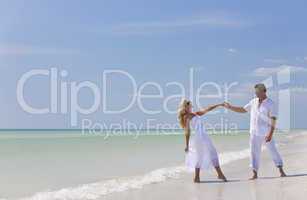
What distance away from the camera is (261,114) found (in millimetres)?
10203

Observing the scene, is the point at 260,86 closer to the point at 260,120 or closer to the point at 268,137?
the point at 260,120

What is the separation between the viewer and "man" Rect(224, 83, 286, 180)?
10094 millimetres

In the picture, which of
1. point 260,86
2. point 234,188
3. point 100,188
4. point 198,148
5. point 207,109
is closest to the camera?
point 234,188

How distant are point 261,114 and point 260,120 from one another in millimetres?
110

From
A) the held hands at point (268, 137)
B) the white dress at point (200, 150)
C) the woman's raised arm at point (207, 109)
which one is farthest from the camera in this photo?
the white dress at point (200, 150)

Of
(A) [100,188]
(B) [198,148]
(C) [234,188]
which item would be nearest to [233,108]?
(B) [198,148]

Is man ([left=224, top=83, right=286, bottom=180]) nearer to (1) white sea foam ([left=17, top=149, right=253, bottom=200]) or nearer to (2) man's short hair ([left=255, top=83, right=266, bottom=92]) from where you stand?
(2) man's short hair ([left=255, top=83, right=266, bottom=92])

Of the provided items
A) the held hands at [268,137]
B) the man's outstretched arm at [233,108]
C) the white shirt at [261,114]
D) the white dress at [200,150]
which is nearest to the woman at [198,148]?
the white dress at [200,150]

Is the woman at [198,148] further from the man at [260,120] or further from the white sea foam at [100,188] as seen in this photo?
the white sea foam at [100,188]

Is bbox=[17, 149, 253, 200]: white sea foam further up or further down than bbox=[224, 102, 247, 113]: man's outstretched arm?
further down

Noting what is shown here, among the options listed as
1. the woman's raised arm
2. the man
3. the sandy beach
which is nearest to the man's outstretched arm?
the man

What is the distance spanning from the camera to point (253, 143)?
410 inches

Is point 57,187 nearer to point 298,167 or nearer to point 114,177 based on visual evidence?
point 114,177

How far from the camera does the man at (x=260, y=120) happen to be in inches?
397
